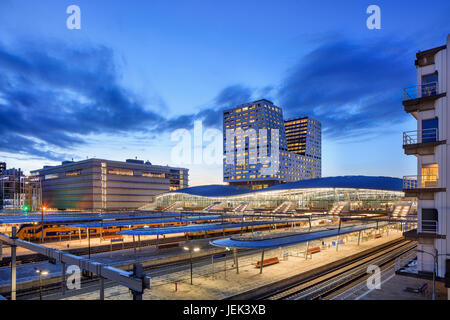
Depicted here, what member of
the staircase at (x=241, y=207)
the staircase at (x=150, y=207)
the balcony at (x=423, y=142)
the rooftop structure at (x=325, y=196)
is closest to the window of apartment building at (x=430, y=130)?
the balcony at (x=423, y=142)

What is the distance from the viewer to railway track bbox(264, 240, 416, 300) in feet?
74.2

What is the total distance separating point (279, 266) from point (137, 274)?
25.8 metres

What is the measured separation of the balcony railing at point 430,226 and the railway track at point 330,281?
8.07 metres

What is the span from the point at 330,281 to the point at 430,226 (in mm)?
12210

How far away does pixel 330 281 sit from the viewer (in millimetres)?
26812

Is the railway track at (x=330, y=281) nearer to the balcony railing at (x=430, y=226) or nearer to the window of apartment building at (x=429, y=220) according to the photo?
the balcony railing at (x=430, y=226)

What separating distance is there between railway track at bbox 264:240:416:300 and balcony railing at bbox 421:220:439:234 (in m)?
8.07

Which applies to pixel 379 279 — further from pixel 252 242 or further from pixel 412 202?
pixel 412 202

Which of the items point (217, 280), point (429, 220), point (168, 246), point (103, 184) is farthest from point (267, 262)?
point (103, 184)

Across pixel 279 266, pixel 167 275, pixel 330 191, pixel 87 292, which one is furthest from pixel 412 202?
pixel 87 292

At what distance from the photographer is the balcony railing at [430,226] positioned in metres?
16.8

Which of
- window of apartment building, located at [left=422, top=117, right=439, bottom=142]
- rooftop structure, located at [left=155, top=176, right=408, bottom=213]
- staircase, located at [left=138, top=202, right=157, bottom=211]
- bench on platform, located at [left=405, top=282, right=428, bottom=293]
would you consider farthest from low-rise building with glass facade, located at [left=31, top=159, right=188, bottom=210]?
window of apartment building, located at [left=422, top=117, right=439, bottom=142]
